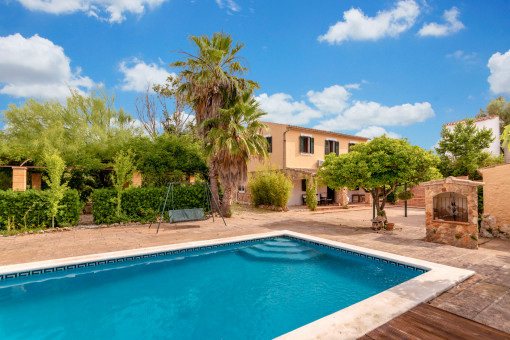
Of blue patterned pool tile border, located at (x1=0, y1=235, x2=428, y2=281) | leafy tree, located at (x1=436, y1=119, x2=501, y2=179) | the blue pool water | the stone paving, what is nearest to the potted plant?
the stone paving

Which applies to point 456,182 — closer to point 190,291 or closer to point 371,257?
point 371,257

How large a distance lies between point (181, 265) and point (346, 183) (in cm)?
713

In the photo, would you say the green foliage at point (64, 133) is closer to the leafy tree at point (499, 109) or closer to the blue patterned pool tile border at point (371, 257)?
the blue patterned pool tile border at point (371, 257)

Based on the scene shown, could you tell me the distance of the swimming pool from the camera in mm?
4309

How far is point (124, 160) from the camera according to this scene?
37.1 ft

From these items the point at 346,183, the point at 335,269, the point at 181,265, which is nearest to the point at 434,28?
the point at 346,183

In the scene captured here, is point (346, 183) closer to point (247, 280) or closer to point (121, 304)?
point (247, 280)

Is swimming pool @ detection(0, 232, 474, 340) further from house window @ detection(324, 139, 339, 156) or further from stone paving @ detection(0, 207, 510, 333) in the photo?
house window @ detection(324, 139, 339, 156)

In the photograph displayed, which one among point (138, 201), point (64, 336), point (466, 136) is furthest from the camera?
point (466, 136)

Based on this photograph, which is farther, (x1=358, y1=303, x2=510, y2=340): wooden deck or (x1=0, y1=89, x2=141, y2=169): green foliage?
(x1=0, y1=89, x2=141, y2=169): green foliage

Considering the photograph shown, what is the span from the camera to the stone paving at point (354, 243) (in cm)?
414

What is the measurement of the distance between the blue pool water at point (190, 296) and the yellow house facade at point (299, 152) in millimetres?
11643

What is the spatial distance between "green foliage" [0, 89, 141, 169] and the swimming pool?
26.0ft

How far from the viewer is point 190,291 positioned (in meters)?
5.67
